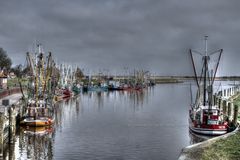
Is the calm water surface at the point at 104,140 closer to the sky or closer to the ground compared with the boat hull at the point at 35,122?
closer to the ground

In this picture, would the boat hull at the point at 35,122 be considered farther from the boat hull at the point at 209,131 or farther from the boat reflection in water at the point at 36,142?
the boat hull at the point at 209,131

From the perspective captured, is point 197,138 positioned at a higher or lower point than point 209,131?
lower

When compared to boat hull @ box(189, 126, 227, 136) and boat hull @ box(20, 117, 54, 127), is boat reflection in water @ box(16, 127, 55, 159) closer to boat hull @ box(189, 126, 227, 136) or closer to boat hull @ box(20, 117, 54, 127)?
boat hull @ box(20, 117, 54, 127)

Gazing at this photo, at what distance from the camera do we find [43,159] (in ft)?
159

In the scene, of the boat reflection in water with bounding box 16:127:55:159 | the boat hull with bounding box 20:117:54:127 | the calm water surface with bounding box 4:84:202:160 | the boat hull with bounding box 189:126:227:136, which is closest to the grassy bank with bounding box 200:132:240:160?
the calm water surface with bounding box 4:84:202:160

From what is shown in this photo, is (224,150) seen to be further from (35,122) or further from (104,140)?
(35,122)

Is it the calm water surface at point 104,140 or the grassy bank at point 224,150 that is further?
the calm water surface at point 104,140

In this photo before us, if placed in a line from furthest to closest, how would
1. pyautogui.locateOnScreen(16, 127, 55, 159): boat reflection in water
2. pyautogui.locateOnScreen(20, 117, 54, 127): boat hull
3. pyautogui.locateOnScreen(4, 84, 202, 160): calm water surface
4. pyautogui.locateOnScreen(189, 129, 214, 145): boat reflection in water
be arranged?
pyautogui.locateOnScreen(20, 117, 54, 127): boat hull < pyautogui.locateOnScreen(189, 129, 214, 145): boat reflection in water < pyautogui.locateOnScreen(16, 127, 55, 159): boat reflection in water < pyautogui.locateOnScreen(4, 84, 202, 160): calm water surface

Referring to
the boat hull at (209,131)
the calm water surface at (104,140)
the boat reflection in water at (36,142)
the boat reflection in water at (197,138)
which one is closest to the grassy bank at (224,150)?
the calm water surface at (104,140)

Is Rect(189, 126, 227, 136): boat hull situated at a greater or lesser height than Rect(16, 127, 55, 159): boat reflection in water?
greater

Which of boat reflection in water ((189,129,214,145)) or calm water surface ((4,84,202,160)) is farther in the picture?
boat reflection in water ((189,129,214,145))

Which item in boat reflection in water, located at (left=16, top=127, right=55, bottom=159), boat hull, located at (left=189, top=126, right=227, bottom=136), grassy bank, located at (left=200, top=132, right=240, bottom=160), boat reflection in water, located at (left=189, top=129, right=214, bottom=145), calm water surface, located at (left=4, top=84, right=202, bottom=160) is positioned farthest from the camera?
boat hull, located at (left=189, top=126, right=227, bottom=136)

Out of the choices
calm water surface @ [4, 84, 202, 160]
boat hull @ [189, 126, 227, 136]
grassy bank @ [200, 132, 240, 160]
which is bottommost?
calm water surface @ [4, 84, 202, 160]

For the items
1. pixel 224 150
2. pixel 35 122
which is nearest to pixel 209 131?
pixel 224 150
